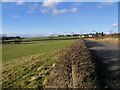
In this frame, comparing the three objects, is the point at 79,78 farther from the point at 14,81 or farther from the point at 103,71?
the point at 14,81

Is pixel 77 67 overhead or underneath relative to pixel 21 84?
overhead

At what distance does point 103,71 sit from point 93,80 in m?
3.69

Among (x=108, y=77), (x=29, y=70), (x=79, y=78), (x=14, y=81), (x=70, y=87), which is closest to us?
(x=70, y=87)

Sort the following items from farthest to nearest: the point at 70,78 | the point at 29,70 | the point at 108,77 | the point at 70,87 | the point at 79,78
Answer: the point at 29,70 → the point at 108,77 → the point at 70,78 → the point at 79,78 → the point at 70,87

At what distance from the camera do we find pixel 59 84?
9.96 meters

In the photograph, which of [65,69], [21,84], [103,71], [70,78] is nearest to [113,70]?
[103,71]

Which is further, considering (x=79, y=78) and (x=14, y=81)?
(x=14, y=81)

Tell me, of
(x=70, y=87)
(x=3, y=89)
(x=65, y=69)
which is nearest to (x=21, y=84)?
(x=3, y=89)

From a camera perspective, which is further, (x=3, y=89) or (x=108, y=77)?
(x=3, y=89)

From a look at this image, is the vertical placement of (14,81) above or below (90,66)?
below

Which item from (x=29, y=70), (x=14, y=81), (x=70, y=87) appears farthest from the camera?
(x=29, y=70)

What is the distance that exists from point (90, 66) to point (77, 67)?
650mm

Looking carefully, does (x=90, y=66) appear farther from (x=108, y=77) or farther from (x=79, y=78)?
(x=79, y=78)

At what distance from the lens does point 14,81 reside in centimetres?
1452
